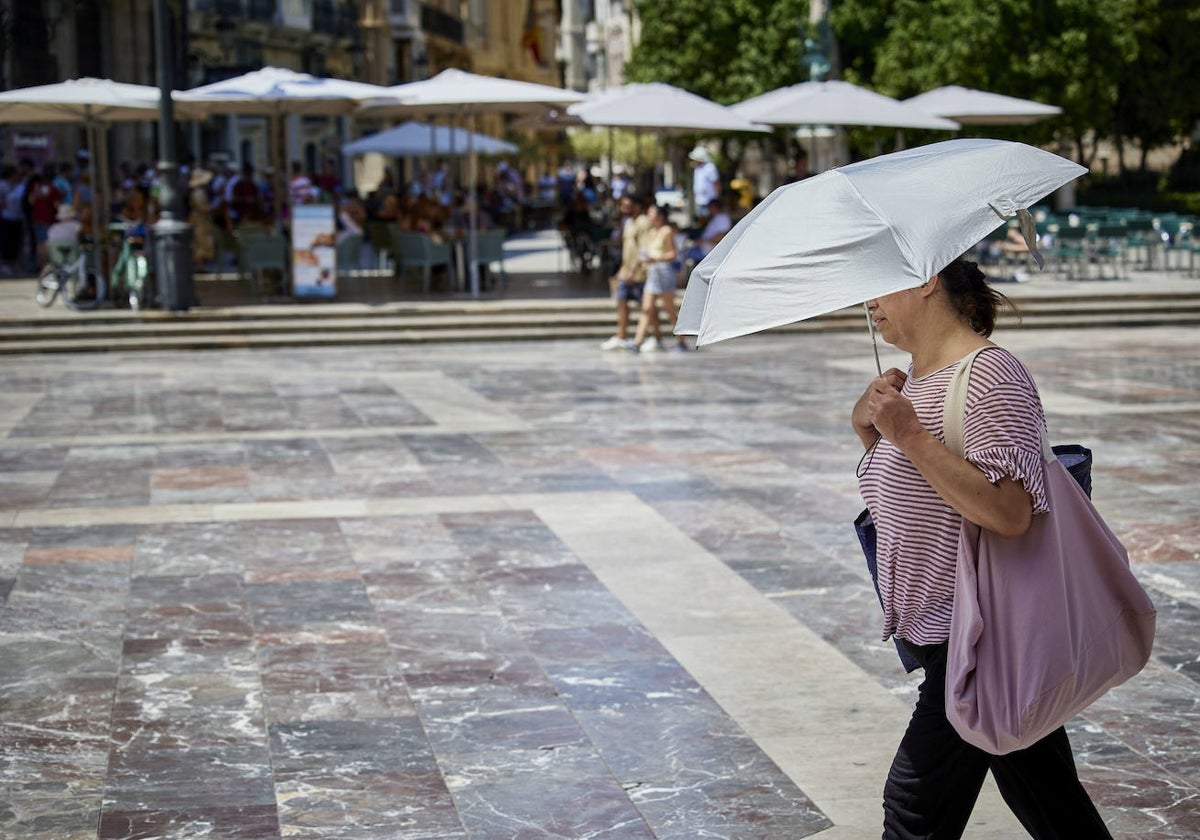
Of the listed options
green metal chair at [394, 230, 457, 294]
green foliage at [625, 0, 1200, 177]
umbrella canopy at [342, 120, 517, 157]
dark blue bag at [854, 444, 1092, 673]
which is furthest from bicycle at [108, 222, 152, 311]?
dark blue bag at [854, 444, 1092, 673]

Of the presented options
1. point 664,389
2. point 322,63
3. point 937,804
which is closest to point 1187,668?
point 937,804

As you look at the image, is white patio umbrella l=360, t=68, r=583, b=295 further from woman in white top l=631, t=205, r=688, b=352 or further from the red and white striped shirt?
the red and white striped shirt

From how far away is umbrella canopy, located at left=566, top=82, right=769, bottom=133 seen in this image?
68.9ft

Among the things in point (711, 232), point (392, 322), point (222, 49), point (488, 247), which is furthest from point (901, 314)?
point (222, 49)

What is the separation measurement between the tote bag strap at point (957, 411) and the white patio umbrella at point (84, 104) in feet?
56.5

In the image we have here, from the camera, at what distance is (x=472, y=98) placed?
20.4 m

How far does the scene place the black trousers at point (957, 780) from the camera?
10.9 ft

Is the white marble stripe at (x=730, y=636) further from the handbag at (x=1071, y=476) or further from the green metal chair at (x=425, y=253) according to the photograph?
the green metal chair at (x=425, y=253)

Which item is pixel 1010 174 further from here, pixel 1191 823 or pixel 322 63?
pixel 322 63

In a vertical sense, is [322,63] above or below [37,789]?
above

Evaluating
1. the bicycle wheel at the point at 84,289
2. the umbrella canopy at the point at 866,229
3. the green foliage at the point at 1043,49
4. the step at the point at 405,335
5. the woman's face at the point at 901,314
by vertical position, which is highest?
the green foliage at the point at 1043,49

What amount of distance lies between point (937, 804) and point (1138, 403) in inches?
391

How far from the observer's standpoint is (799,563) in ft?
24.8

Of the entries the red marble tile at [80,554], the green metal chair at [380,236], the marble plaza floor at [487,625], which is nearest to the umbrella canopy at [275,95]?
the green metal chair at [380,236]
